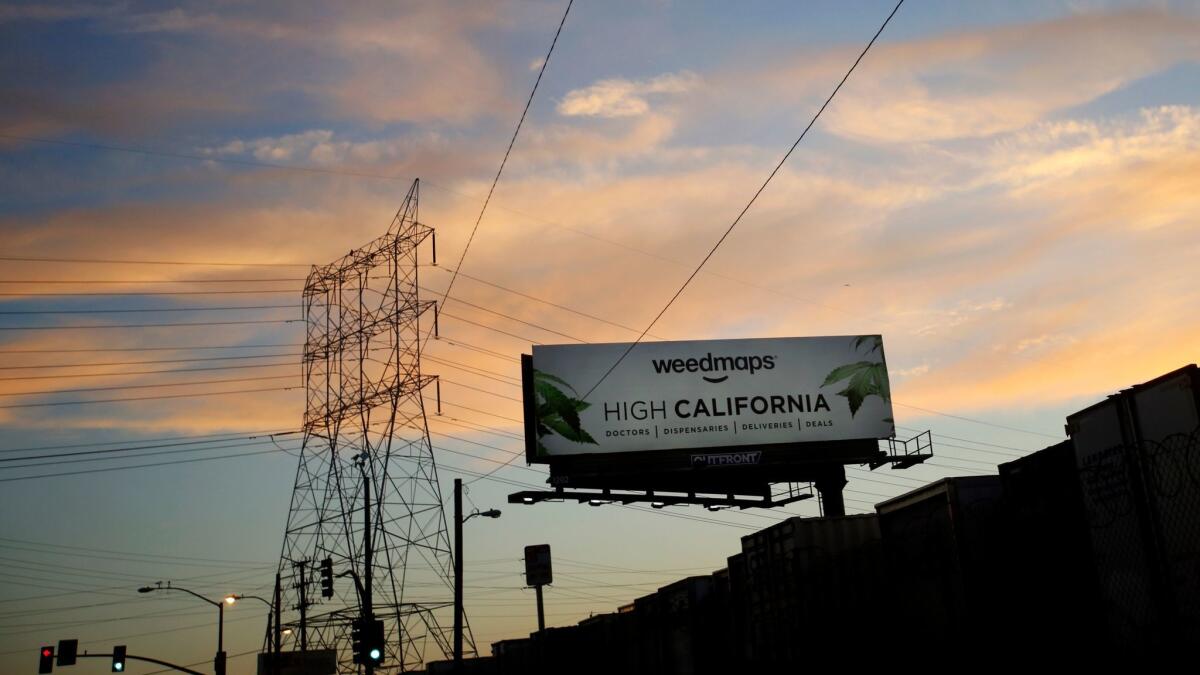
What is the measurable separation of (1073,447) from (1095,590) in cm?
205

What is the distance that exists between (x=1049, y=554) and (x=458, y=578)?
939 inches

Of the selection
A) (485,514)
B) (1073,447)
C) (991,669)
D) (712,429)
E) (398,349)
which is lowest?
(991,669)

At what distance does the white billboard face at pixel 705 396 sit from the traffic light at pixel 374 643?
11.8 meters

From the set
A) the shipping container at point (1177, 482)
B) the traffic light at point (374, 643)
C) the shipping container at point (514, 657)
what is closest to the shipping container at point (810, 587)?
the shipping container at point (1177, 482)

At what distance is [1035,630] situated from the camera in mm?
17484

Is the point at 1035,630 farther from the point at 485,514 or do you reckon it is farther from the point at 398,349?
the point at 398,349

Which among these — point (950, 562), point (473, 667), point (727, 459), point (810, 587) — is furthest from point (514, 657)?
point (950, 562)

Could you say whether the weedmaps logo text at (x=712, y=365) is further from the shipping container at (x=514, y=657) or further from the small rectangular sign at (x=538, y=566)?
the shipping container at (x=514, y=657)

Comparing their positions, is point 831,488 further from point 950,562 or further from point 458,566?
point 950,562

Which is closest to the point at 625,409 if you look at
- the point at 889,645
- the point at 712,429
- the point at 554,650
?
the point at 712,429

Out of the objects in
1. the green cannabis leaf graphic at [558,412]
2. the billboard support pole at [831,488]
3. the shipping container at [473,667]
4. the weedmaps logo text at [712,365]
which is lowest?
the shipping container at [473,667]

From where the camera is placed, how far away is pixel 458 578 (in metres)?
37.6

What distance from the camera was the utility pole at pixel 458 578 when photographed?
35844 millimetres

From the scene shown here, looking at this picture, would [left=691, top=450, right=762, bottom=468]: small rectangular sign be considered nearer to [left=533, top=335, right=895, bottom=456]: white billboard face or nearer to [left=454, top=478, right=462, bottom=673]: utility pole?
[left=533, top=335, right=895, bottom=456]: white billboard face
